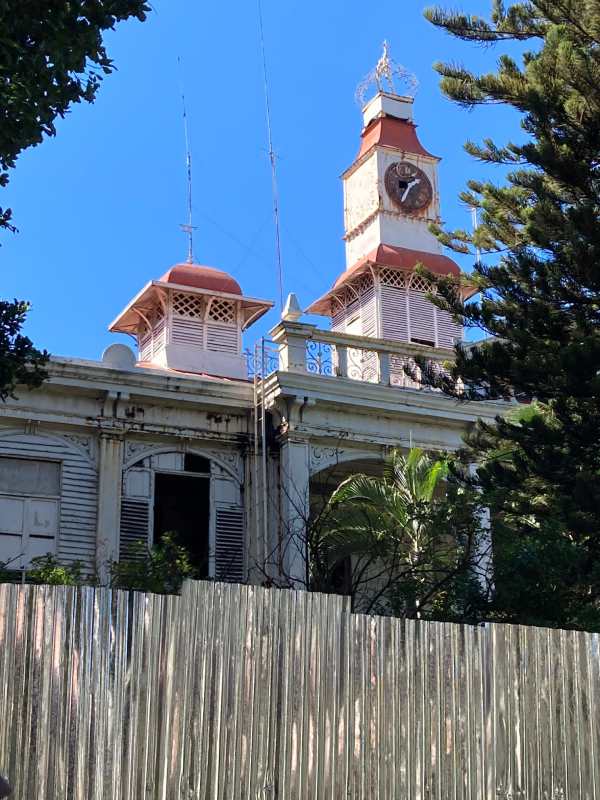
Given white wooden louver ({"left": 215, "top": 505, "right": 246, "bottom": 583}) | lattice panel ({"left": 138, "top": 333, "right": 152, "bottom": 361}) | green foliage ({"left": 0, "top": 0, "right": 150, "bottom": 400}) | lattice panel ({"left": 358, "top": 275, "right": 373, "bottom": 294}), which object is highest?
lattice panel ({"left": 358, "top": 275, "right": 373, "bottom": 294})

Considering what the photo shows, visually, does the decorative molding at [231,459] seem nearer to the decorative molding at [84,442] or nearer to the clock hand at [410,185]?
the decorative molding at [84,442]

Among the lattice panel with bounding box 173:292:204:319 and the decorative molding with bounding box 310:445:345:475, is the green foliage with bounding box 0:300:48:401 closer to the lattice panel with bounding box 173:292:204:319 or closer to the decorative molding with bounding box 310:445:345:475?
the decorative molding with bounding box 310:445:345:475

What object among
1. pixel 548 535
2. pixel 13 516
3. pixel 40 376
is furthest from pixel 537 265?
pixel 13 516

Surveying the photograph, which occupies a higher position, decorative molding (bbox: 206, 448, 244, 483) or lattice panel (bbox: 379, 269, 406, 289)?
lattice panel (bbox: 379, 269, 406, 289)

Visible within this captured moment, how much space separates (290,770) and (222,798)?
35 centimetres

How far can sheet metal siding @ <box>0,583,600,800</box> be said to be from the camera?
4.45m

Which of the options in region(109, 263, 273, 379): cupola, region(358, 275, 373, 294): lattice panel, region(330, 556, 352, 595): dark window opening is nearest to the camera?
region(330, 556, 352, 595): dark window opening

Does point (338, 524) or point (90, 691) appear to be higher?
point (338, 524)

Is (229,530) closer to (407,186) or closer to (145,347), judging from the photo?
(145,347)

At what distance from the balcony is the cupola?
1.65 meters

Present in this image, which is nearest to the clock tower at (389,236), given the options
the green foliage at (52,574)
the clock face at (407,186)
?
the clock face at (407,186)

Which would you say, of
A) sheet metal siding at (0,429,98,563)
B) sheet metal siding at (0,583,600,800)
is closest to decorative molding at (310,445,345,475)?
sheet metal siding at (0,429,98,563)

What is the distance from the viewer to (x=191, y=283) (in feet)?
56.7

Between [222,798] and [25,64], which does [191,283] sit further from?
[222,798]
